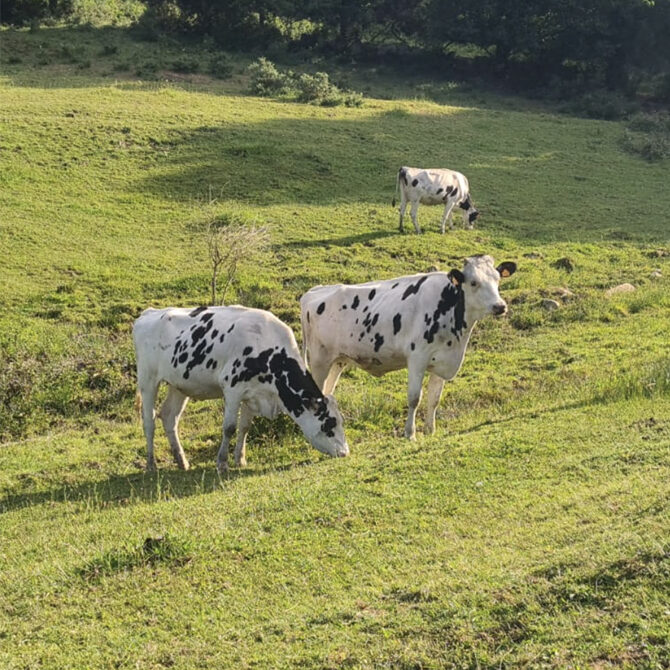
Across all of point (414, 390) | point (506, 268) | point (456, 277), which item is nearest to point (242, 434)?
point (414, 390)

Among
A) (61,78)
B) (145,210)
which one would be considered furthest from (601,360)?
(61,78)

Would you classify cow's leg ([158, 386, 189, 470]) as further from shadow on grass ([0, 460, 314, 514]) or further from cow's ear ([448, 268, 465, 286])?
cow's ear ([448, 268, 465, 286])

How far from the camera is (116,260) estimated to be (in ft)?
71.9

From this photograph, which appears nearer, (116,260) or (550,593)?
(550,593)

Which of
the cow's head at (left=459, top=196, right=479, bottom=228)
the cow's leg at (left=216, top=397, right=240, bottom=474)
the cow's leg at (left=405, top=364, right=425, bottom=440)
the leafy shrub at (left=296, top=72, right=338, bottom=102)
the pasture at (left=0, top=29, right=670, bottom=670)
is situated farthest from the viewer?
the leafy shrub at (left=296, top=72, right=338, bottom=102)

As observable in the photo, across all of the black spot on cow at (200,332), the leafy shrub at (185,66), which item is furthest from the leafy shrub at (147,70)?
the black spot on cow at (200,332)

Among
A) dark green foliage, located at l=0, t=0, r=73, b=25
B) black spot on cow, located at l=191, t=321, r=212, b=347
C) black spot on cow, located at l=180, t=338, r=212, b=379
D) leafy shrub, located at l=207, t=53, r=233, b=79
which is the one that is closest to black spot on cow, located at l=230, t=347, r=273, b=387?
black spot on cow, located at l=180, t=338, r=212, b=379

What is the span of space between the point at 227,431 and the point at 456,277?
373cm

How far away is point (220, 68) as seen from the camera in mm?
43906

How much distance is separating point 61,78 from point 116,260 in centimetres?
1877

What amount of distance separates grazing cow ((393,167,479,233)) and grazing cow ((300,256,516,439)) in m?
13.1

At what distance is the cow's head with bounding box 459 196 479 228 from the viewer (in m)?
26.5

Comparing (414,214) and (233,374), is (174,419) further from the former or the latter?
(414,214)

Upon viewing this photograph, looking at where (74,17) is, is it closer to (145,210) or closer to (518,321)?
(145,210)
